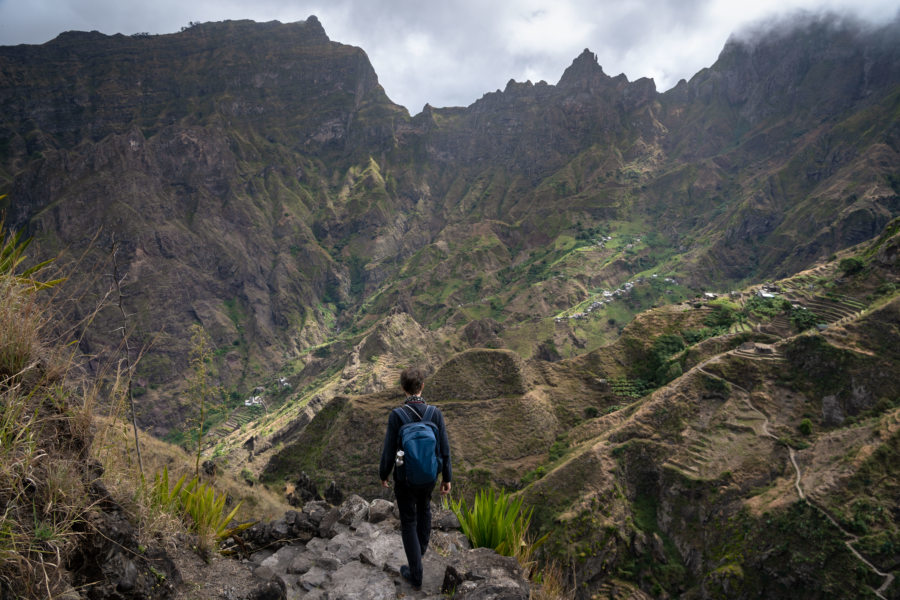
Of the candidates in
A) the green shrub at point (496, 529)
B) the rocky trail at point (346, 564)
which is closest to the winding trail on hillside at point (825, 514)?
the green shrub at point (496, 529)

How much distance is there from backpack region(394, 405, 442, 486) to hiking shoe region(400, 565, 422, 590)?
4.52 ft

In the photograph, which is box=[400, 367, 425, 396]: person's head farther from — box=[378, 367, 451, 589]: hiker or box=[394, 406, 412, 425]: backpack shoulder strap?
box=[394, 406, 412, 425]: backpack shoulder strap

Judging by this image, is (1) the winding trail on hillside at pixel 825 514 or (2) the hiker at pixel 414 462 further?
(1) the winding trail on hillside at pixel 825 514

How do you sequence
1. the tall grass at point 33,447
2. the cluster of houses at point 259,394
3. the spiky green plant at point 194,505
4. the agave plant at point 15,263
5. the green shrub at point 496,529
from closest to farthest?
the tall grass at point 33,447
the agave plant at point 15,263
the spiky green plant at point 194,505
the green shrub at point 496,529
the cluster of houses at point 259,394

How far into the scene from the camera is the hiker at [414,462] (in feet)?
15.9

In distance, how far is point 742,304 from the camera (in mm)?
50031

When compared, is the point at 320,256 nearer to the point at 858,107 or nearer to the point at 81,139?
the point at 81,139

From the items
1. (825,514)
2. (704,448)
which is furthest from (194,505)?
(704,448)

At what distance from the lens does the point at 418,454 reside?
15.8 feet

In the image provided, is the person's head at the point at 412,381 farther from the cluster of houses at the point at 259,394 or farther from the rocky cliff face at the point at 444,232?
the cluster of houses at the point at 259,394

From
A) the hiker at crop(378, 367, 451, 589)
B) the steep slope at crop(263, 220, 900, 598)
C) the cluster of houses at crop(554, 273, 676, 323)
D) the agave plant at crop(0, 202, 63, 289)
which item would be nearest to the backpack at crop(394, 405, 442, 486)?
the hiker at crop(378, 367, 451, 589)

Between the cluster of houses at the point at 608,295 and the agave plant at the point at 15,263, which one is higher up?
the agave plant at the point at 15,263

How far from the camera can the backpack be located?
→ 4.80 meters

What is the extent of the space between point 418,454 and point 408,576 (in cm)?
184
